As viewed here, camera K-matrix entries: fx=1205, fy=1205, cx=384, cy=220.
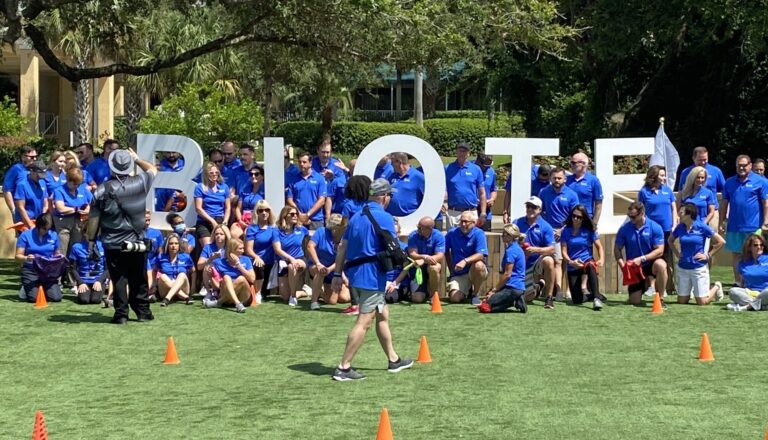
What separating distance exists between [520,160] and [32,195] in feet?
20.6

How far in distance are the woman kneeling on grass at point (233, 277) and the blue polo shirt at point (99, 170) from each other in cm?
310

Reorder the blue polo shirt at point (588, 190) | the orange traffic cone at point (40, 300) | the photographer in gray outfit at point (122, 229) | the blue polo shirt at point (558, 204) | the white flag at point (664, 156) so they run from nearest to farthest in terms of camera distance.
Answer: the photographer in gray outfit at point (122, 229), the orange traffic cone at point (40, 300), the blue polo shirt at point (558, 204), the blue polo shirt at point (588, 190), the white flag at point (664, 156)

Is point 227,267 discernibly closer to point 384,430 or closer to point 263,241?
point 263,241

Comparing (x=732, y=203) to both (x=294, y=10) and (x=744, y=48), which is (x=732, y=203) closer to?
(x=294, y=10)

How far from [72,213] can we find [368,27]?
4.91 meters

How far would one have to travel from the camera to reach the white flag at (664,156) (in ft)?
56.1

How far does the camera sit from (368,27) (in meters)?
17.1

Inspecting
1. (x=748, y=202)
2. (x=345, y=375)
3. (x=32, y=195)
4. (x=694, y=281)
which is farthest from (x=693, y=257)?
(x=32, y=195)

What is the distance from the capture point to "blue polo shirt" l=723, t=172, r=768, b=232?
49.3 ft

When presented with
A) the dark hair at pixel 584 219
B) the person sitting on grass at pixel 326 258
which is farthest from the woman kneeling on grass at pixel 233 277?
the dark hair at pixel 584 219

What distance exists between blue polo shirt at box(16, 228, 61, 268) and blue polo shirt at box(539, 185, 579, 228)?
19.6 ft

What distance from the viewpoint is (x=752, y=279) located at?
1386 cm

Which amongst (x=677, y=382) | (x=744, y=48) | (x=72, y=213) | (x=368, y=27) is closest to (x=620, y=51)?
(x=744, y=48)

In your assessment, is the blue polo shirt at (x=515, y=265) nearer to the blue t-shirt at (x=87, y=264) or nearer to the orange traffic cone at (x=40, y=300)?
the blue t-shirt at (x=87, y=264)
